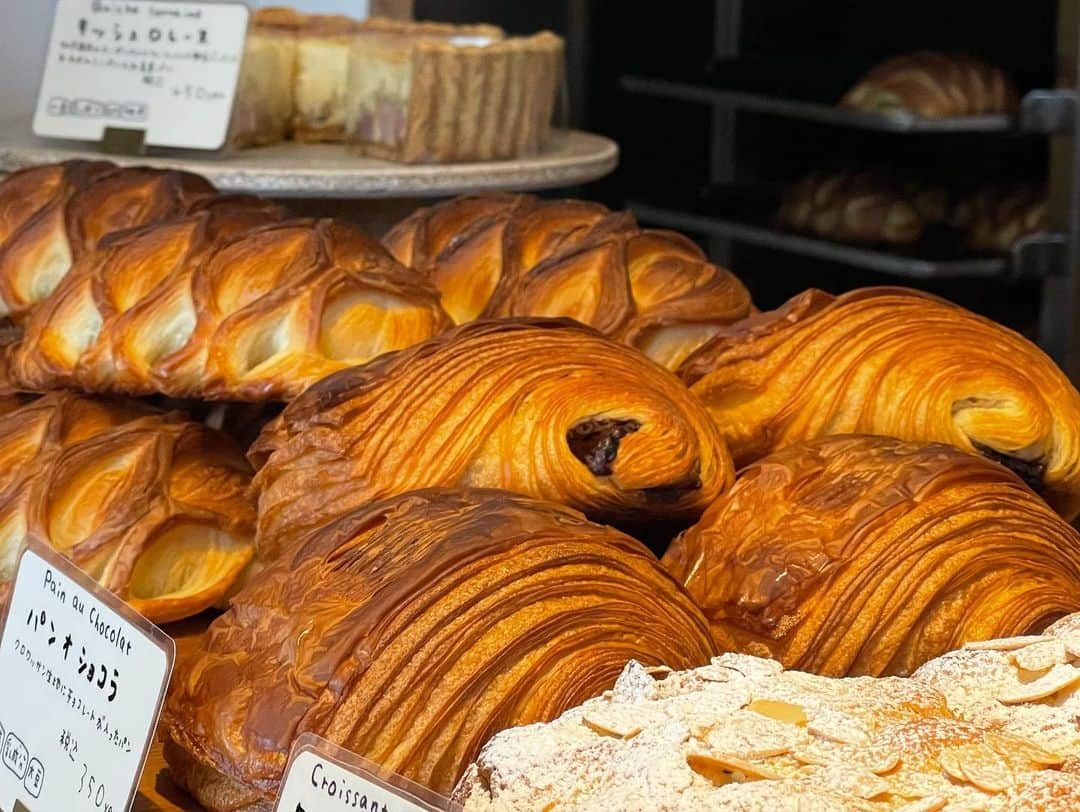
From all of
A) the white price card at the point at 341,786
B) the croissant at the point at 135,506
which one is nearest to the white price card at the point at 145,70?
the croissant at the point at 135,506

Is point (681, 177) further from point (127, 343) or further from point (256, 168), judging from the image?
point (127, 343)

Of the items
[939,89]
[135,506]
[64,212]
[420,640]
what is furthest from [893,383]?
[939,89]

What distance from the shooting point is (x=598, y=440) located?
0.96 meters

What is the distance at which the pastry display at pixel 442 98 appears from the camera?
2.49 m

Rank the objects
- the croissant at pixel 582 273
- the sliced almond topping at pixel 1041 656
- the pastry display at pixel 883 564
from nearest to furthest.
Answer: the sliced almond topping at pixel 1041 656 < the pastry display at pixel 883 564 < the croissant at pixel 582 273

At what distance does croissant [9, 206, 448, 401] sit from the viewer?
1.15 m

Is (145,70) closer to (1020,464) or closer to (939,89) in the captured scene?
(939,89)

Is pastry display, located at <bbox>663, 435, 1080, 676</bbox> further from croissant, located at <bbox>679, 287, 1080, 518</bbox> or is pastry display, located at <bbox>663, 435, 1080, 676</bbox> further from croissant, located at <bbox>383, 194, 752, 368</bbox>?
croissant, located at <bbox>383, 194, 752, 368</bbox>

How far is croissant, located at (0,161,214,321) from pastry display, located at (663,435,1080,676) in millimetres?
725

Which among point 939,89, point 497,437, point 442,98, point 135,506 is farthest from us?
point 939,89

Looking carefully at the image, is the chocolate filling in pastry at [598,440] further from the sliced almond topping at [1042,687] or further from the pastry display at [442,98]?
the pastry display at [442,98]

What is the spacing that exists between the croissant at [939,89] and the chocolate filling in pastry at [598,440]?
217 centimetres

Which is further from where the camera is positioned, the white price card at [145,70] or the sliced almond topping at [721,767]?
the white price card at [145,70]

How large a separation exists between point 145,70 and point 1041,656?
197 centimetres
